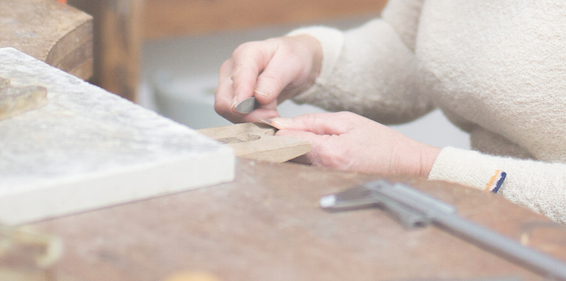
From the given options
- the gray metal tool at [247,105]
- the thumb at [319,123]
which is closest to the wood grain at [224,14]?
the gray metal tool at [247,105]

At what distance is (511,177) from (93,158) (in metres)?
0.51

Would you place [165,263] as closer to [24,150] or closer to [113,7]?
[24,150]

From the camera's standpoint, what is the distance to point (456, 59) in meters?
0.90

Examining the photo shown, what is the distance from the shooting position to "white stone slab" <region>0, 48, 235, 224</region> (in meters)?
0.36

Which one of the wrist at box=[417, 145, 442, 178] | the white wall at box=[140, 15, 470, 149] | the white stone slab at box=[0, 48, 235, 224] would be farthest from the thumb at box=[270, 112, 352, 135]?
the white wall at box=[140, 15, 470, 149]

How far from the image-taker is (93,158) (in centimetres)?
40

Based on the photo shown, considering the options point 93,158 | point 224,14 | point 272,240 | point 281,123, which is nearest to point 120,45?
point 224,14

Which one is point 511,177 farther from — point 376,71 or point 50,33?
point 50,33

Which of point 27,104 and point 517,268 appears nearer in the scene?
point 517,268

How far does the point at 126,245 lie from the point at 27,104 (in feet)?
0.75

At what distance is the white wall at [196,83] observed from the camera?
2070 mm

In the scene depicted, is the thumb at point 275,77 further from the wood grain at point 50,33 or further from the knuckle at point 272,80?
the wood grain at point 50,33

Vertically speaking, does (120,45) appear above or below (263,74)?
below

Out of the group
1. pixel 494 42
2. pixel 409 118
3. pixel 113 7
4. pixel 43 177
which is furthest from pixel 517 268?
pixel 113 7
